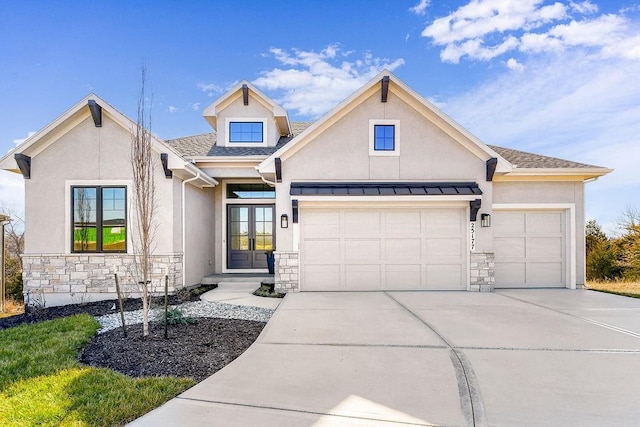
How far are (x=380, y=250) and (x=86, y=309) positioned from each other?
7529mm

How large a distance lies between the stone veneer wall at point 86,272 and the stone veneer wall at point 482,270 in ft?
26.9

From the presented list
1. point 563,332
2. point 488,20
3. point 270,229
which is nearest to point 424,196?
point 563,332

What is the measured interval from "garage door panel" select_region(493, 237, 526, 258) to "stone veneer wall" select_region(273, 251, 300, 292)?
233 inches

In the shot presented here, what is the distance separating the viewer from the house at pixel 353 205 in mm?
9062

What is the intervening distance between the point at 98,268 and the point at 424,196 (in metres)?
8.89

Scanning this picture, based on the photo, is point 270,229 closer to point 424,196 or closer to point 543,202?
point 424,196

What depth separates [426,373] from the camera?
149 inches

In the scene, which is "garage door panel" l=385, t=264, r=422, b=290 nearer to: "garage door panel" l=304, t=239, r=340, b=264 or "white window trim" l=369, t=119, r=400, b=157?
"garage door panel" l=304, t=239, r=340, b=264

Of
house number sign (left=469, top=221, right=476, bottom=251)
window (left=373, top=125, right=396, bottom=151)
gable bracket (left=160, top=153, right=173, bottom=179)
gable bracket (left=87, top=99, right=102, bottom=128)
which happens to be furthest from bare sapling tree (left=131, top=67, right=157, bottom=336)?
house number sign (left=469, top=221, right=476, bottom=251)

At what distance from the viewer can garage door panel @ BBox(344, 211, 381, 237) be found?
939 cm

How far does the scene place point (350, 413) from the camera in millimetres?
2949

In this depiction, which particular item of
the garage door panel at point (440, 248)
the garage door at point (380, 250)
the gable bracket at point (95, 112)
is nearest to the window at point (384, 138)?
the garage door at point (380, 250)

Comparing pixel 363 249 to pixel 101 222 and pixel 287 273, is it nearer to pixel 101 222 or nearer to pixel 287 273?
pixel 287 273

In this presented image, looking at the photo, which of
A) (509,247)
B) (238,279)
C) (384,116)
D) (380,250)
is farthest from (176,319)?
(509,247)
